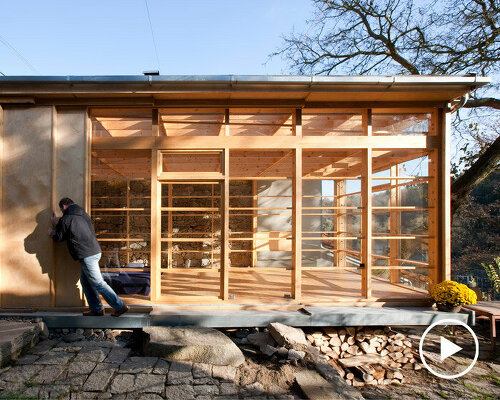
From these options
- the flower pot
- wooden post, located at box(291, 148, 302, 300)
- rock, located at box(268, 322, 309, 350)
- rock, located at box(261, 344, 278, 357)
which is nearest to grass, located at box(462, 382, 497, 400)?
the flower pot

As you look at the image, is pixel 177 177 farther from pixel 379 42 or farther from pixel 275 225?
pixel 379 42

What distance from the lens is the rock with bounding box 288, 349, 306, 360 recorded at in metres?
3.25

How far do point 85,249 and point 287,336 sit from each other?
2.70 m

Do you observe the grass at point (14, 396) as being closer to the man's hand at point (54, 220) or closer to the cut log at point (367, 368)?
the man's hand at point (54, 220)

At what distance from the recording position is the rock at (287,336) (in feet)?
11.2

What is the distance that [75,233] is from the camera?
3.71 m

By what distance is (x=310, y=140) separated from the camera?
14.1 feet

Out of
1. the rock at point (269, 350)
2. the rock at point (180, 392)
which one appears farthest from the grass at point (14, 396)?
the rock at point (269, 350)

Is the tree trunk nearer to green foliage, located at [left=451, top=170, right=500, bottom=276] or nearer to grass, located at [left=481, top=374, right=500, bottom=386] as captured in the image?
green foliage, located at [left=451, top=170, right=500, bottom=276]

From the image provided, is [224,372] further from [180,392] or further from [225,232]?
[225,232]

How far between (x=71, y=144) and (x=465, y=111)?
10311 mm

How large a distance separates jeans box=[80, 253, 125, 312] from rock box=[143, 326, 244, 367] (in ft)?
2.36

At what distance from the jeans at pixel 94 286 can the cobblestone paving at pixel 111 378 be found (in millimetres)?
574

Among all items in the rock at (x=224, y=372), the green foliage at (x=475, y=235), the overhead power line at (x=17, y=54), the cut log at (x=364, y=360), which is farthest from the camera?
the overhead power line at (x=17, y=54)
